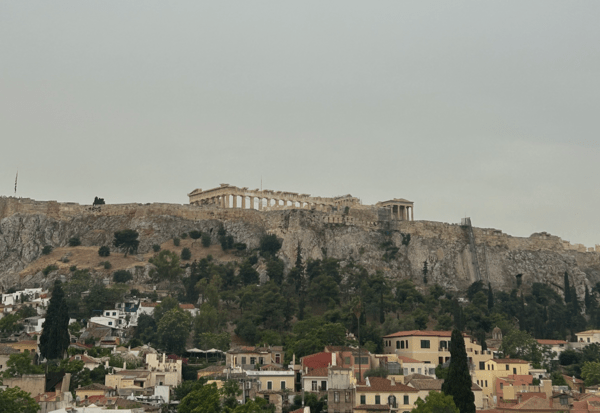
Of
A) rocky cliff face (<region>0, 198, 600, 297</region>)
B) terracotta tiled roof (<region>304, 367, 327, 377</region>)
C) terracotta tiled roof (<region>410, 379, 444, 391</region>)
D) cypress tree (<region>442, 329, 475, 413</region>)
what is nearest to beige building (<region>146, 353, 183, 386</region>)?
terracotta tiled roof (<region>304, 367, 327, 377</region>)

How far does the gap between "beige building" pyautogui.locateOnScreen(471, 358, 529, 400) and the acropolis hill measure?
113 feet

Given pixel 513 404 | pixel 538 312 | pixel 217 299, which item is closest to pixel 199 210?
pixel 217 299

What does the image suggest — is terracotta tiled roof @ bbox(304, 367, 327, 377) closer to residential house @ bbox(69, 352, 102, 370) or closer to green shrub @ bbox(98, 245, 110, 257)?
residential house @ bbox(69, 352, 102, 370)

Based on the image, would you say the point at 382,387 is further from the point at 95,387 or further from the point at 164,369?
the point at 95,387

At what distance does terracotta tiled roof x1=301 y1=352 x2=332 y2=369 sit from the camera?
206 feet

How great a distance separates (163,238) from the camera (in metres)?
106

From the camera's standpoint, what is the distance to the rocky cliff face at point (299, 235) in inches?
4151

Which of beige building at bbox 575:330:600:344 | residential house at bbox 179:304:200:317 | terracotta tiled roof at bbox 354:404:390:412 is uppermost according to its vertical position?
residential house at bbox 179:304:200:317

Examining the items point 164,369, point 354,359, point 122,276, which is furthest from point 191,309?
point 354,359

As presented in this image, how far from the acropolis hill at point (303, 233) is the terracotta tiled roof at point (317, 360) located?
35.4 m

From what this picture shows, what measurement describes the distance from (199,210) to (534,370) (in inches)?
2004

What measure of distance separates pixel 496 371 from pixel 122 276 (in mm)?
44297

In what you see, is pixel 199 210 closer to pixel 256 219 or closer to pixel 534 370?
pixel 256 219

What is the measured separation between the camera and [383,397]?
55375 millimetres
